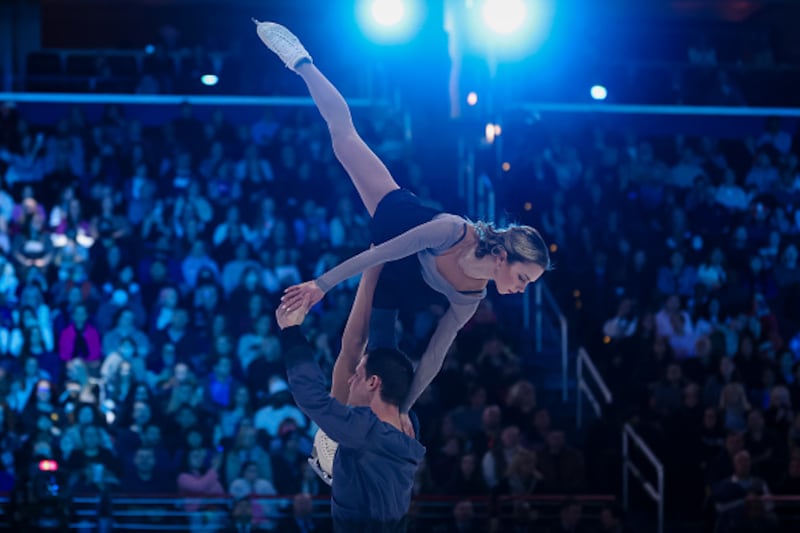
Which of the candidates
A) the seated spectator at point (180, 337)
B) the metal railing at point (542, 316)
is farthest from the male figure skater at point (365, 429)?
the metal railing at point (542, 316)

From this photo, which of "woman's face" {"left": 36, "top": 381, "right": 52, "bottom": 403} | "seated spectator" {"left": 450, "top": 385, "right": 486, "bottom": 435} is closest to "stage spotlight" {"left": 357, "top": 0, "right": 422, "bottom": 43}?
"seated spectator" {"left": 450, "top": 385, "right": 486, "bottom": 435}

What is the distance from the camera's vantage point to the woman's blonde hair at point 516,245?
3767mm

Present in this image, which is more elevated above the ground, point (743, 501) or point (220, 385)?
point (220, 385)

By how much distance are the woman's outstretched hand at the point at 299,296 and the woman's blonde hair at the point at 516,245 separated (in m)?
0.71

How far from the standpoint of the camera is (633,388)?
8.11m

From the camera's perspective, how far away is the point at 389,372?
11.7 ft

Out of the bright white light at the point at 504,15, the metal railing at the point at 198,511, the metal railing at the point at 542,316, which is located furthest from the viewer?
the bright white light at the point at 504,15

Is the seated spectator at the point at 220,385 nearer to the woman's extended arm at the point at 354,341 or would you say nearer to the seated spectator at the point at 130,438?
the seated spectator at the point at 130,438

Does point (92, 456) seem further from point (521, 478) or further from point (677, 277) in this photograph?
point (677, 277)

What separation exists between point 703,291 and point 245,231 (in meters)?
3.68

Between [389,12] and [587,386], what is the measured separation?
11.5ft

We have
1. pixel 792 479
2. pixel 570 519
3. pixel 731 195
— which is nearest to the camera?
pixel 570 519

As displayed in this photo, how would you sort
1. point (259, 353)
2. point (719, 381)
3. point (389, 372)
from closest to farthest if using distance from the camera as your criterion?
point (389, 372)
point (259, 353)
point (719, 381)

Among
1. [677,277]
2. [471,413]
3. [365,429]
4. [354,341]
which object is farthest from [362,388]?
[677,277]
